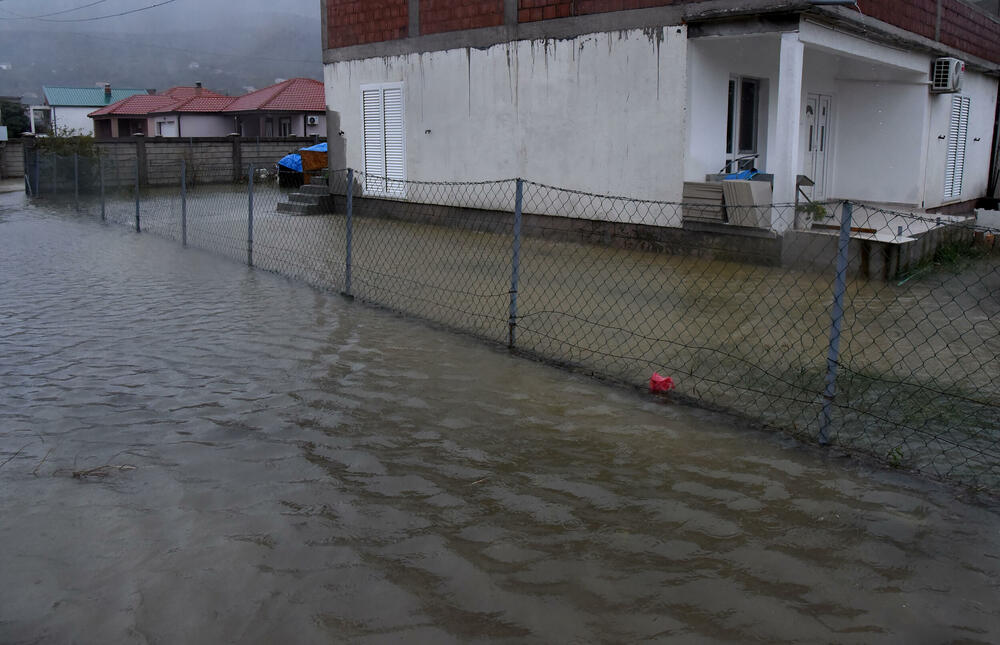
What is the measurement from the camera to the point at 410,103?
16922 millimetres

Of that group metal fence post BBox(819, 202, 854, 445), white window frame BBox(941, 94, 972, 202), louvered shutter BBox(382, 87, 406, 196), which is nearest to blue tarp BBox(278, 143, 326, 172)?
louvered shutter BBox(382, 87, 406, 196)

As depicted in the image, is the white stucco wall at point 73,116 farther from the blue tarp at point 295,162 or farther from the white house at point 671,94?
the white house at point 671,94

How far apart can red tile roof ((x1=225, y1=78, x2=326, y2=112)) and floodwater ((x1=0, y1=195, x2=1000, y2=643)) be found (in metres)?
37.2

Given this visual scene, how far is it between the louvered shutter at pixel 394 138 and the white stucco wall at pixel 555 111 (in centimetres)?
22

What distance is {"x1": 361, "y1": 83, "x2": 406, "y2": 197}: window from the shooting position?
56.9 feet

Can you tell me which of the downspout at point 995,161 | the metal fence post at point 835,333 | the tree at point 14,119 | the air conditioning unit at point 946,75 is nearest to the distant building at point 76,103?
Result: the tree at point 14,119

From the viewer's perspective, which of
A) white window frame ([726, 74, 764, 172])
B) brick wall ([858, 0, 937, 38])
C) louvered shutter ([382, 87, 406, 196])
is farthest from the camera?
louvered shutter ([382, 87, 406, 196])

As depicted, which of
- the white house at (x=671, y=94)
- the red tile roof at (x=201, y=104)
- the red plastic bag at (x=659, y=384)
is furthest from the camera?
the red tile roof at (x=201, y=104)

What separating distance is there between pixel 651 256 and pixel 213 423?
838 cm

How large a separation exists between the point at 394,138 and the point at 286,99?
27.4 m

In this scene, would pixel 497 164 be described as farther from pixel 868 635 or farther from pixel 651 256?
pixel 868 635

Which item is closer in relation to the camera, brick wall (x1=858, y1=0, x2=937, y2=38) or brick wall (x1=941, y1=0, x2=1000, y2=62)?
brick wall (x1=858, y1=0, x2=937, y2=38)

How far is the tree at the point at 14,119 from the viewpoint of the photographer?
2576 inches

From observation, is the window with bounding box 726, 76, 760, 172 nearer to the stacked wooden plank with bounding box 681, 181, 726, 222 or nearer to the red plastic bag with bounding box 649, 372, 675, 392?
the stacked wooden plank with bounding box 681, 181, 726, 222
